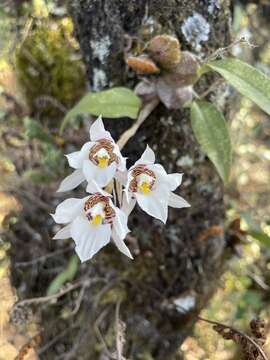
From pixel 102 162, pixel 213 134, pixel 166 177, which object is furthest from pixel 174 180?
pixel 213 134

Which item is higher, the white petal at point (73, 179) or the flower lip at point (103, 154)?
the flower lip at point (103, 154)

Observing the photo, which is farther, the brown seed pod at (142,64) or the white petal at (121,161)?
the brown seed pod at (142,64)

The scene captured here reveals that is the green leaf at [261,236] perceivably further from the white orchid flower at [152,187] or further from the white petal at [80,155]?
the white petal at [80,155]

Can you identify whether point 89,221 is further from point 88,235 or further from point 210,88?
point 210,88

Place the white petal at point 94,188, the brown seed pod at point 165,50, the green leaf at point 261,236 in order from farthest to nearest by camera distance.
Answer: the green leaf at point 261,236 < the brown seed pod at point 165,50 < the white petal at point 94,188

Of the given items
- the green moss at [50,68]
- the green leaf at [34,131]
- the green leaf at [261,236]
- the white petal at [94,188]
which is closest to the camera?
the white petal at [94,188]

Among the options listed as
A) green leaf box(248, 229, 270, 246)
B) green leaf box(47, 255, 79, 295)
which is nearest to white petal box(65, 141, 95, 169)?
green leaf box(248, 229, 270, 246)

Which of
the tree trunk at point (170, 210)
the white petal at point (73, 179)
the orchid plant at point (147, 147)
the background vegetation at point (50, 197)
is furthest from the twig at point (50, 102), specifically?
the white petal at point (73, 179)

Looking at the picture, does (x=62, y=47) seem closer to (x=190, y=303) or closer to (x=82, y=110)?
(x=82, y=110)
